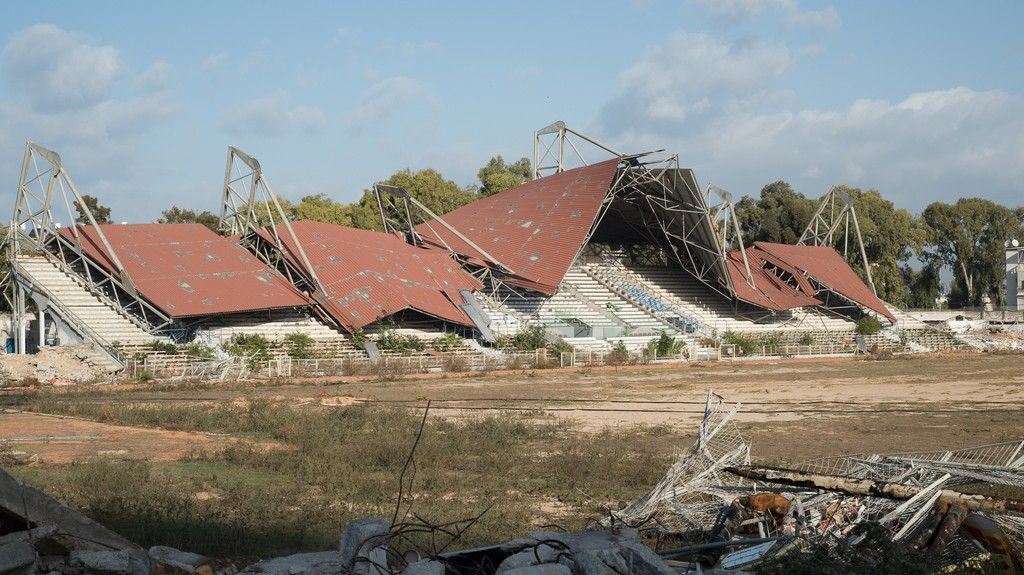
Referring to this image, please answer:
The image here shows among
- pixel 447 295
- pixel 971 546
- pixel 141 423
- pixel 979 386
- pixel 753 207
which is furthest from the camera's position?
pixel 753 207

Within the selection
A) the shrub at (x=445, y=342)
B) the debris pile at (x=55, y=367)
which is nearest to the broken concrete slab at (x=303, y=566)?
the debris pile at (x=55, y=367)

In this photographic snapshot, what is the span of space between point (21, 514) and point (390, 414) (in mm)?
13880

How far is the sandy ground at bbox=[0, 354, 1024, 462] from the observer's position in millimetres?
18906

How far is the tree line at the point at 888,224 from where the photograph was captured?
261 feet

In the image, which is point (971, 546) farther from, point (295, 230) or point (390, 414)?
point (295, 230)

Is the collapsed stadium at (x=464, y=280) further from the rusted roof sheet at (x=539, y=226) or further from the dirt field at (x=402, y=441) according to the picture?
the dirt field at (x=402, y=441)

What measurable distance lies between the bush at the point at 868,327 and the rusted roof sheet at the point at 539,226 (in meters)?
19.9

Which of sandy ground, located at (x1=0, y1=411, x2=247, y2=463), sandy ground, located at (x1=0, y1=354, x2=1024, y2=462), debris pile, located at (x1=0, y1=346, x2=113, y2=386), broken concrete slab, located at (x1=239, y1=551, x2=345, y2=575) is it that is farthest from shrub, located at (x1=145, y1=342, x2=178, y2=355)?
broken concrete slab, located at (x1=239, y1=551, x2=345, y2=575)

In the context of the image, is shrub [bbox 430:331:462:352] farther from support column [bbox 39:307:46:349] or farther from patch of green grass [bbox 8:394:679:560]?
patch of green grass [bbox 8:394:679:560]

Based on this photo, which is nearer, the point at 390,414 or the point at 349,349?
A: the point at 390,414

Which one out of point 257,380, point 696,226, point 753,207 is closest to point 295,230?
point 257,380

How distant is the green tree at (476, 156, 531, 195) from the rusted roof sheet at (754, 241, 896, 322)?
2104 cm

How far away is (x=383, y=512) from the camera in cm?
1151

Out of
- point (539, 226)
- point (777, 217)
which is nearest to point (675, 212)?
point (539, 226)
